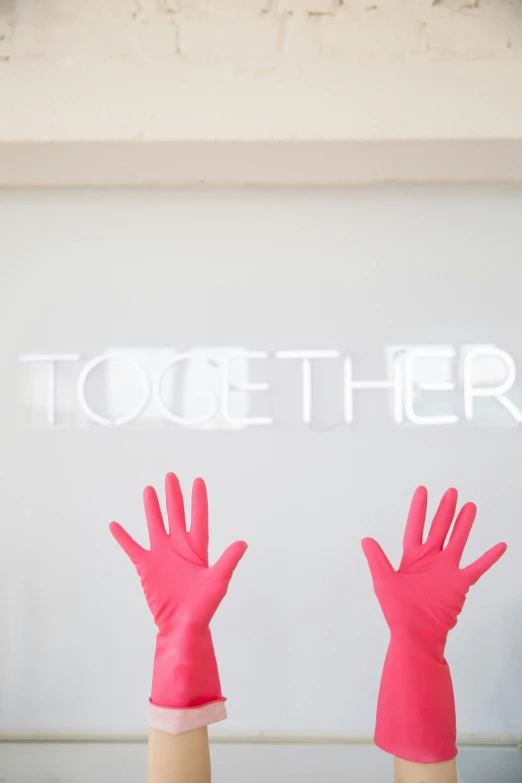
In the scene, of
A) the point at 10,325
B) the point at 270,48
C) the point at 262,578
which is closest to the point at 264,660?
the point at 262,578

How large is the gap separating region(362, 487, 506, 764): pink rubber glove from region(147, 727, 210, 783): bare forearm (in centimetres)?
39

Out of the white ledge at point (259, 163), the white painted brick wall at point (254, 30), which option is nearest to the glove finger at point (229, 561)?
the white ledge at point (259, 163)

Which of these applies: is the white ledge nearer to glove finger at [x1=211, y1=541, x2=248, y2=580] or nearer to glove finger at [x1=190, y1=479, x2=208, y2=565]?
glove finger at [x1=190, y1=479, x2=208, y2=565]

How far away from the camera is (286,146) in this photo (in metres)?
1.81

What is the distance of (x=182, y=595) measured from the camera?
147 cm

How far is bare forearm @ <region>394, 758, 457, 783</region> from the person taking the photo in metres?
1.39

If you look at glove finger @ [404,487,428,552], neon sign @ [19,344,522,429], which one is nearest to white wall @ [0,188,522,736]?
neon sign @ [19,344,522,429]

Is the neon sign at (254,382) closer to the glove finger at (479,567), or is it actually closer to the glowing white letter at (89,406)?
the glowing white letter at (89,406)

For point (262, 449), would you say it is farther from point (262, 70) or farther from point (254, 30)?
point (254, 30)

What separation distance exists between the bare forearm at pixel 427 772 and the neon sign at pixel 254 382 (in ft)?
3.19

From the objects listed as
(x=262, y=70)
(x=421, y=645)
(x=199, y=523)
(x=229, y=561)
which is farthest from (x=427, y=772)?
(x=262, y=70)

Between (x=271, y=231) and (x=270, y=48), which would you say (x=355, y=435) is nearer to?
(x=271, y=231)

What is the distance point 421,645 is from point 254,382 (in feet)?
3.15

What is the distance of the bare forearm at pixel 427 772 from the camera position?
139 centimetres
